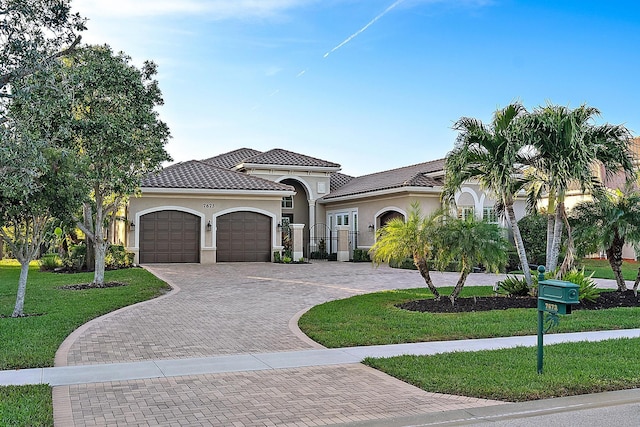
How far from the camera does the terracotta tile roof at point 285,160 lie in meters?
33.5

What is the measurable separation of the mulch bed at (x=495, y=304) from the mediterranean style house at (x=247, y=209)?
12954 mm

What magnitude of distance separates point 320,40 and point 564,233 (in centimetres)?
842

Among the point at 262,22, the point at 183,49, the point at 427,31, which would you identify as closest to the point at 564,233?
the point at 427,31

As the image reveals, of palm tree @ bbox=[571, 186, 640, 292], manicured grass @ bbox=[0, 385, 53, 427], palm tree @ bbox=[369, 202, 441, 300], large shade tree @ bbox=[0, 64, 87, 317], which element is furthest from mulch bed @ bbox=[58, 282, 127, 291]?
palm tree @ bbox=[571, 186, 640, 292]

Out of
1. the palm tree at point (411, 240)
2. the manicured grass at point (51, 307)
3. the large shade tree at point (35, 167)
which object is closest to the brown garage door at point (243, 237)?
the manicured grass at point (51, 307)

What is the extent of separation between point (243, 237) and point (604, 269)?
1650cm

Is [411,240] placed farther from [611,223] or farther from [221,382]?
[221,382]

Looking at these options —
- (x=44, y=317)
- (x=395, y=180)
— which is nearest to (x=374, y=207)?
(x=395, y=180)

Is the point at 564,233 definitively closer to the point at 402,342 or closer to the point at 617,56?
the point at 617,56

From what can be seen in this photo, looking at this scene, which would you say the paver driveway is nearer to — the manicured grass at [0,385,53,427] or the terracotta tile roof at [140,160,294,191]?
the manicured grass at [0,385,53,427]

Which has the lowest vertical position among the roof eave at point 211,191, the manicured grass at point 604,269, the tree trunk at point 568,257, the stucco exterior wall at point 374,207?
the manicured grass at point 604,269

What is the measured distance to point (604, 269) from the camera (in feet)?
82.4

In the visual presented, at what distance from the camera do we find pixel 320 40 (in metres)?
16.1

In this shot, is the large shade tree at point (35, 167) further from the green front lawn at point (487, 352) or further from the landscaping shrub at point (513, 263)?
the landscaping shrub at point (513, 263)
